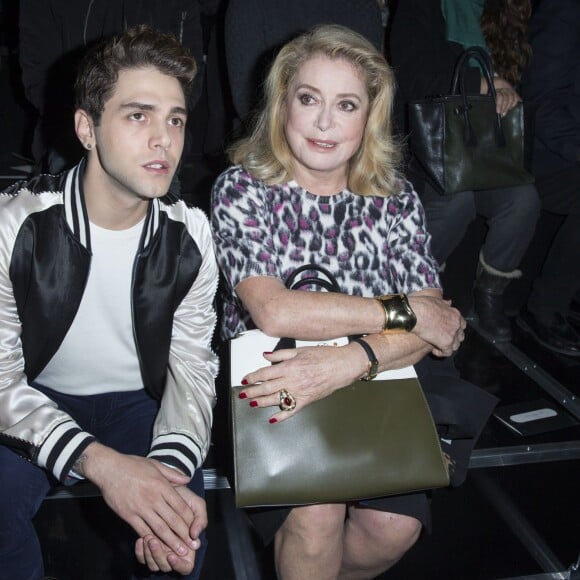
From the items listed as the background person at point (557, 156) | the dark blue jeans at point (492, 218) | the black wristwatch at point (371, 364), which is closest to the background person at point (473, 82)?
the dark blue jeans at point (492, 218)

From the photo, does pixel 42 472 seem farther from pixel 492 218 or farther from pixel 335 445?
pixel 492 218

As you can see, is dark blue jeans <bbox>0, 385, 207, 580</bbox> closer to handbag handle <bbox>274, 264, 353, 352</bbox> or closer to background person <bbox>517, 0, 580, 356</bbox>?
handbag handle <bbox>274, 264, 353, 352</bbox>

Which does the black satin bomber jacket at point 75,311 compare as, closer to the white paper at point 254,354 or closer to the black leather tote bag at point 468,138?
the white paper at point 254,354

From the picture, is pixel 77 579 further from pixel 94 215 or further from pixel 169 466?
pixel 94 215

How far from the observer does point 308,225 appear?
1521 millimetres

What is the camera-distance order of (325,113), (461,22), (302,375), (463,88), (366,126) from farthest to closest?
(461,22) → (463,88) → (366,126) → (325,113) → (302,375)

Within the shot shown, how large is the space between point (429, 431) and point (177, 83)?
0.85 m

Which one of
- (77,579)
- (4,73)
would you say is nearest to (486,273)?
(77,579)

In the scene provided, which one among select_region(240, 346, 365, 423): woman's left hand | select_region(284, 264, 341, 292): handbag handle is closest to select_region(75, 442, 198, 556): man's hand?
select_region(240, 346, 365, 423): woman's left hand

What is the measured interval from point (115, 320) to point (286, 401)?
42cm

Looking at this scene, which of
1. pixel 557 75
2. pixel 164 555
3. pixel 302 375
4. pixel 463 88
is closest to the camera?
pixel 164 555

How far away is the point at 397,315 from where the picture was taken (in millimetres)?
1391

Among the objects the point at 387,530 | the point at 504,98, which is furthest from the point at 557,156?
the point at 387,530

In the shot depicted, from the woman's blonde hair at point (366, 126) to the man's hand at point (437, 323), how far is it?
30cm
